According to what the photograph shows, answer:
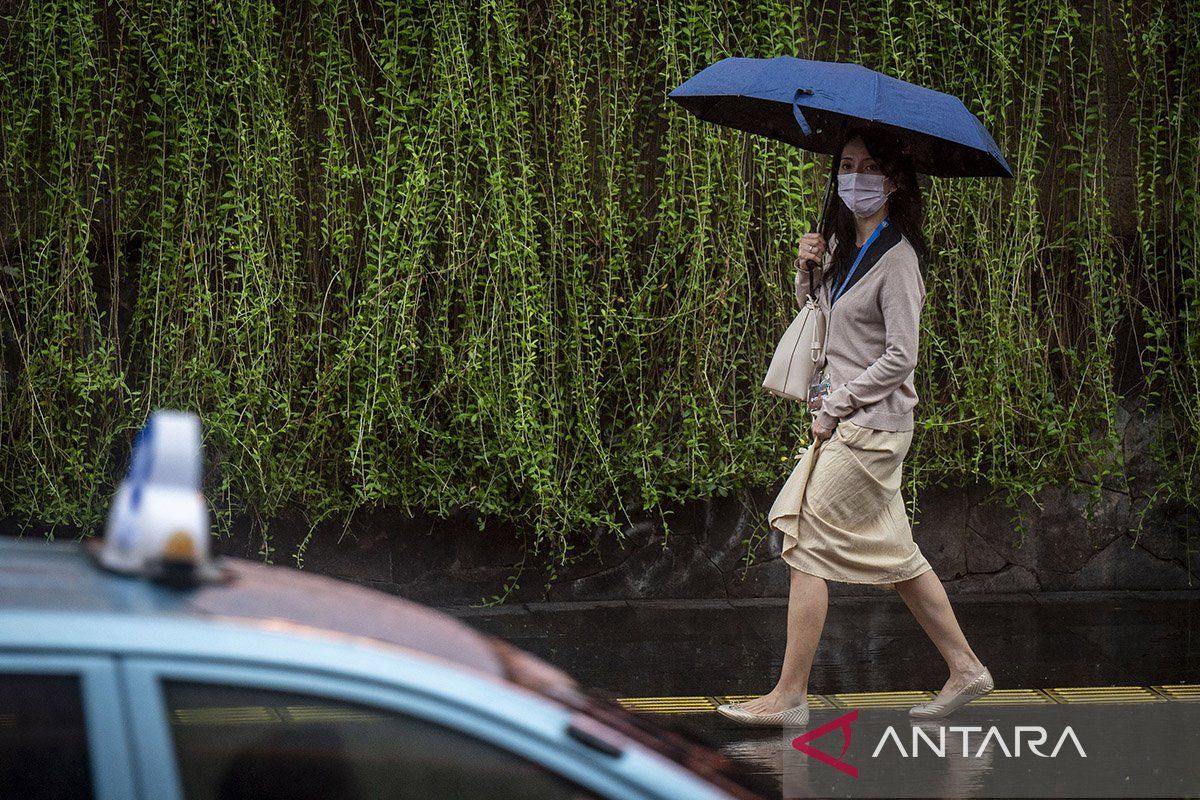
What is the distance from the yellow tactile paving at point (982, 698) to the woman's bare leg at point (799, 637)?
1.15ft

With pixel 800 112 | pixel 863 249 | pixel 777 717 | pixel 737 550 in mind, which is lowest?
pixel 777 717

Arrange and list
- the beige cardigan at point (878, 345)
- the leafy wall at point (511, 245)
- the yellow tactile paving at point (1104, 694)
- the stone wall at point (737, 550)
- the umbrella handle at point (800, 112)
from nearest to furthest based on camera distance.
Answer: the umbrella handle at point (800, 112)
the beige cardigan at point (878, 345)
the yellow tactile paving at point (1104, 694)
the leafy wall at point (511, 245)
the stone wall at point (737, 550)

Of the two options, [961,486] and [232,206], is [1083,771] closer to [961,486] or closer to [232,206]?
[961,486]

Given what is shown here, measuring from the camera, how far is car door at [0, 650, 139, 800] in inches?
71.2

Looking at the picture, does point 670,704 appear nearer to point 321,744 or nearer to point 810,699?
point 810,699

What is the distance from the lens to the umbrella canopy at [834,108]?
486cm

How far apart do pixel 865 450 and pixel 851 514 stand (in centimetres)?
22

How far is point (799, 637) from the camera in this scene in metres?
5.01

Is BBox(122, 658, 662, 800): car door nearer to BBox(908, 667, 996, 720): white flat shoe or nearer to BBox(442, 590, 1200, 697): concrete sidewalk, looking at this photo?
BBox(908, 667, 996, 720): white flat shoe

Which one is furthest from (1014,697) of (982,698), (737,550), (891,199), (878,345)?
(891,199)

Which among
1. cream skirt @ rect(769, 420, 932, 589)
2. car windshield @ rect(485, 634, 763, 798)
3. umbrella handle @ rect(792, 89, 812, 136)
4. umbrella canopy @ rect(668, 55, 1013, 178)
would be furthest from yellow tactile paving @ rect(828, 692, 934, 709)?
car windshield @ rect(485, 634, 763, 798)

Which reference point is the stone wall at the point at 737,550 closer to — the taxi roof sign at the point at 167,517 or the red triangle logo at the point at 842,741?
the red triangle logo at the point at 842,741

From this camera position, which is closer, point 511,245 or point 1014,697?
point 1014,697

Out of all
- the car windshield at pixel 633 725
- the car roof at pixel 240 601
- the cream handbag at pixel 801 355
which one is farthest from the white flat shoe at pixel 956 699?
the car roof at pixel 240 601
